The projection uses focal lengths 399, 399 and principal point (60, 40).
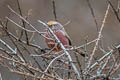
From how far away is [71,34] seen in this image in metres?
8.04

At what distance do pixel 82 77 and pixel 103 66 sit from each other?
0.66ft

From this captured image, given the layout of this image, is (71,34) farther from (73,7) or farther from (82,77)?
(82,77)

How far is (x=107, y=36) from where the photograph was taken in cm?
818

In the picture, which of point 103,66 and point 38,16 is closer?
point 103,66

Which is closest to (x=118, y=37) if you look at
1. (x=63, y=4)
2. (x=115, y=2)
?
(x=115, y=2)

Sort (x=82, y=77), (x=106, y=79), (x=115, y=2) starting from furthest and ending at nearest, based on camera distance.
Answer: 1. (x=115, y=2)
2. (x=82, y=77)
3. (x=106, y=79)

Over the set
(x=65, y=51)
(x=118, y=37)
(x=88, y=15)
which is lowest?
(x=65, y=51)

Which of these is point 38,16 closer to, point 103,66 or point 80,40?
point 80,40

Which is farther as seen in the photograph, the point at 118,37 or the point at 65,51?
the point at 118,37

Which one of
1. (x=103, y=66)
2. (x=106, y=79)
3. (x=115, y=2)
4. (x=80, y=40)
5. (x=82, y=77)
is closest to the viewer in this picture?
(x=106, y=79)

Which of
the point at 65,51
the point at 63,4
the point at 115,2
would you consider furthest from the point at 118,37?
the point at 65,51

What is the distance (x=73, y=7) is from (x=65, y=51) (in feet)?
21.2

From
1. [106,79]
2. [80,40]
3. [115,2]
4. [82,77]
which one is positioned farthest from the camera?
[115,2]

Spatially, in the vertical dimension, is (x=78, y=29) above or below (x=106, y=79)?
above
